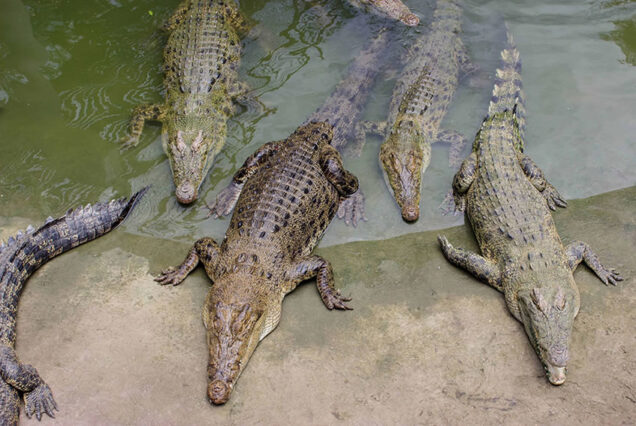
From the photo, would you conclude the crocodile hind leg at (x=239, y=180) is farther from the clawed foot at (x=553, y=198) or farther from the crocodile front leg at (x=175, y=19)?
the crocodile front leg at (x=175, y=19)

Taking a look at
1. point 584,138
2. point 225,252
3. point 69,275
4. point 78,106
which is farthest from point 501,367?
point 78,106

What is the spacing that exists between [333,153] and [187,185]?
133 cm

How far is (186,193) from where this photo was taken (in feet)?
16.0

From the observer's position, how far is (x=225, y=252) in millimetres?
4223

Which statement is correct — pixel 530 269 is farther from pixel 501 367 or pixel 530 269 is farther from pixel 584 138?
pixel 584 138

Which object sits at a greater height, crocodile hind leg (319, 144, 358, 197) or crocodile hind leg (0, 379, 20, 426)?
crocodile hind leg (319, 144, 358, 197)

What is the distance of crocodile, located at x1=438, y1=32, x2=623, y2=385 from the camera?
12.4 feet

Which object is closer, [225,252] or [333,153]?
[225,252]

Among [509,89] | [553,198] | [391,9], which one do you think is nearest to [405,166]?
[553,198]

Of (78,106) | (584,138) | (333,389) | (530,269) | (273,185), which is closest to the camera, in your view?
(333,389)

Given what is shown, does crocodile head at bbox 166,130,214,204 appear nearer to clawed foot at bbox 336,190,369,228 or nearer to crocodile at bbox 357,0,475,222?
clawed foot at bbox 336,190,369,228

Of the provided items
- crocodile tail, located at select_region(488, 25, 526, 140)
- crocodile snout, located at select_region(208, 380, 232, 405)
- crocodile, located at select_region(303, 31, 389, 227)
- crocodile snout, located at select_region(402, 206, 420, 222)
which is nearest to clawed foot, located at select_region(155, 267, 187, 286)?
crocodile snout, located at select_region(208, 380, 232, 405)

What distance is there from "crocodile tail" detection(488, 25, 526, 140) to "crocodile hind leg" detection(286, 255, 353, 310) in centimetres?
239

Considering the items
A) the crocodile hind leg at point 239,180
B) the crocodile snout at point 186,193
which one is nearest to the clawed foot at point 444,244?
the crocodile hind leg at point 239,180
